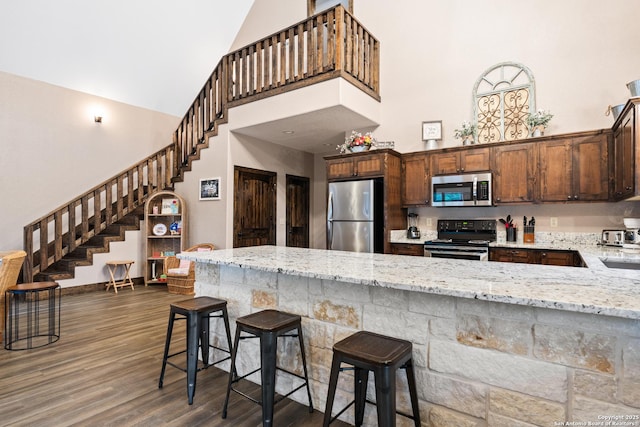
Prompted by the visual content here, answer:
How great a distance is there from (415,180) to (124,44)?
555 centimetres

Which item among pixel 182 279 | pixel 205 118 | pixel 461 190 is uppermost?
pixel 205 118

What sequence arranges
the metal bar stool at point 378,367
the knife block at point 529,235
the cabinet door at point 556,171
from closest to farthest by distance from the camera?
the metal bar stool at point 378,367
the cabinet door at point 556,171
the knife block at point 529,235

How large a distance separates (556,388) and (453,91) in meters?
4.31

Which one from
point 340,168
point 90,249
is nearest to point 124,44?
point 90,249

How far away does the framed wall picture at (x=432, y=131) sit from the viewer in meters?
4.80

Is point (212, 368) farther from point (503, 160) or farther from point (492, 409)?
point (503, 160)

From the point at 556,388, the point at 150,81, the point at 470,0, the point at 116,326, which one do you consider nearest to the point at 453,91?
the point at 470,0

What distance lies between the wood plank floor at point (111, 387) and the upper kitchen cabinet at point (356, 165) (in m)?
2.95

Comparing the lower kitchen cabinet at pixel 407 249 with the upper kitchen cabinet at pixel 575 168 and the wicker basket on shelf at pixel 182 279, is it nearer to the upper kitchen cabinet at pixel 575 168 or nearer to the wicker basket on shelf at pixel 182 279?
the upper kitchen cabinet at pixel 575 168

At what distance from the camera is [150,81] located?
6617 mm

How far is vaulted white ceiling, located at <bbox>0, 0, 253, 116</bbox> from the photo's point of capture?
5.07m

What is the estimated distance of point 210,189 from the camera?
5.89 metres

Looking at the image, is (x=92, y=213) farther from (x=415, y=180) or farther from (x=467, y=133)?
(x=467, y=133)

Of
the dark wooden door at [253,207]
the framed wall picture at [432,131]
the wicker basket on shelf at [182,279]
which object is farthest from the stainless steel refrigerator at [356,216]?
the wicker basket on shelf at [182,279]
